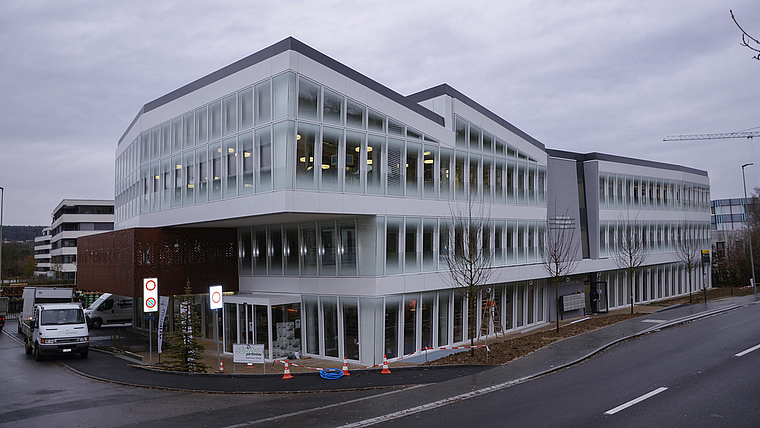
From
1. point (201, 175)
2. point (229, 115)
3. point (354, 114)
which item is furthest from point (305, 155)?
point (201, 175)

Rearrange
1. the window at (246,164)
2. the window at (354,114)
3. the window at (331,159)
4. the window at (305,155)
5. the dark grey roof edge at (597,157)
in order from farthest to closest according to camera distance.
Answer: the dark grey roof edge at (597,157), the window at (354,114), the window at (246,164), the window at (331,159), the window at (305,155)

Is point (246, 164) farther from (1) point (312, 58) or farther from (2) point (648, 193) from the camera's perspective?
(2) point (648, 193)

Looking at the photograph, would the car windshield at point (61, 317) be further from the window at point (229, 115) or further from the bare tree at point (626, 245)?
the bare tree at point (626, 245)

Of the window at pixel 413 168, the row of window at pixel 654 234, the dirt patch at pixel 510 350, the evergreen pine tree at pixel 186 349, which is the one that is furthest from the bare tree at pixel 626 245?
the evergreen pine tree at pixel 186 349

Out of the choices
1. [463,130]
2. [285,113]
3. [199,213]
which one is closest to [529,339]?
[463,130]

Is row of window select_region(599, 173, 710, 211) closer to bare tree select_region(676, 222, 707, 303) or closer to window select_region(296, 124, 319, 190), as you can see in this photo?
bare tree select_region(676, 222, 707, 303)

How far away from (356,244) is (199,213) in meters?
7.07

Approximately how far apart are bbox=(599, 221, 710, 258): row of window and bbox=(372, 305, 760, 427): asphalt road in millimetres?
19072

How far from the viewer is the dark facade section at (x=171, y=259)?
25.4 meters

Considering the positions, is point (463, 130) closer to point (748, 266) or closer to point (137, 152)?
point (137, 152)

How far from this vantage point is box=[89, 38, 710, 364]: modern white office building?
20.0 meters

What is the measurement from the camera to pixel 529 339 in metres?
23.1

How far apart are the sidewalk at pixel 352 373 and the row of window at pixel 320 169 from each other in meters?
6.60

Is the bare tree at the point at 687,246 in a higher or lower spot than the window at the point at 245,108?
lower
